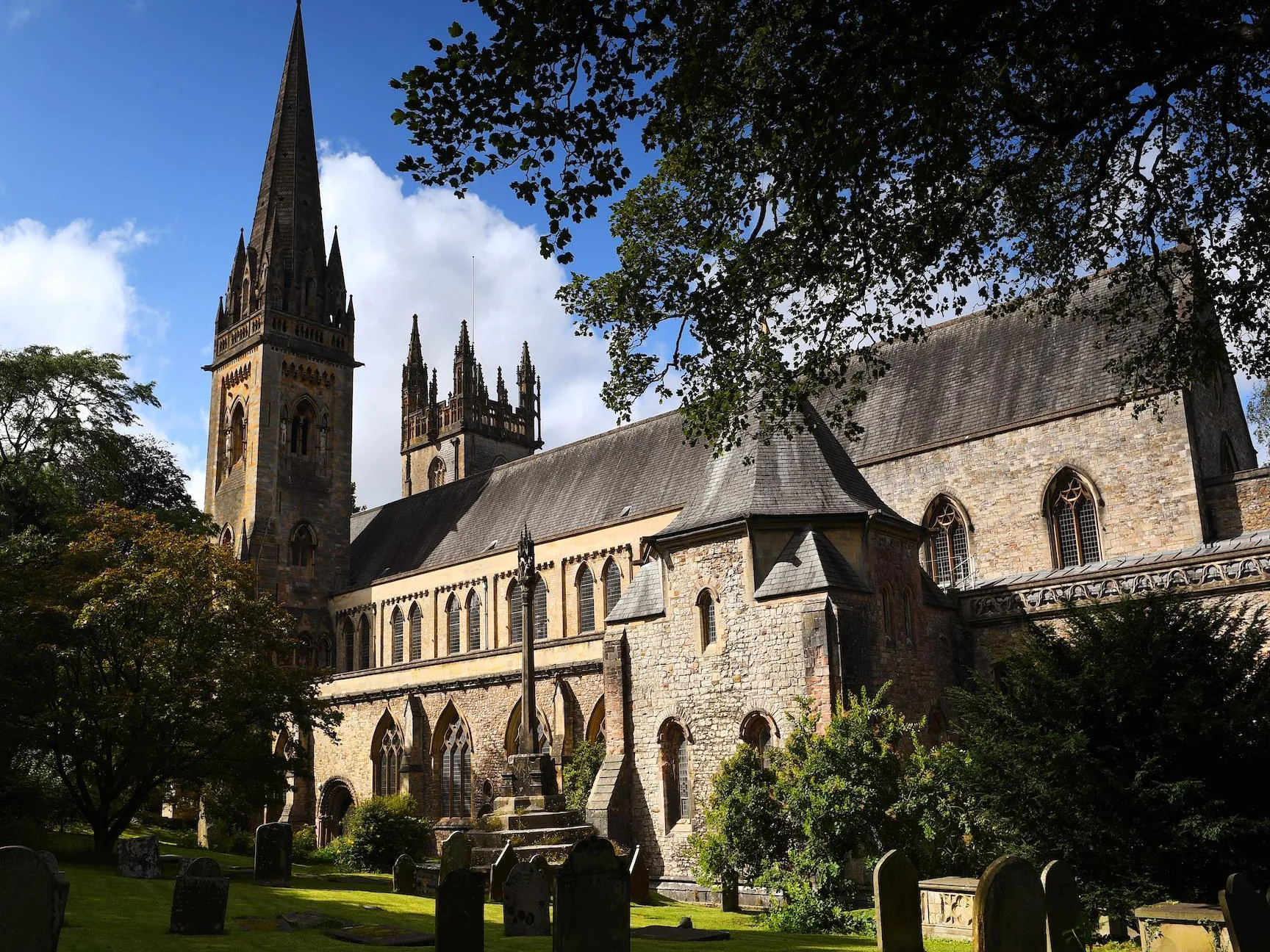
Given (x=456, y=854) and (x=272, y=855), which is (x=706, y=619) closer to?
(x=456, y=854)

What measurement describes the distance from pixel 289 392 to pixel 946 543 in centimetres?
3243

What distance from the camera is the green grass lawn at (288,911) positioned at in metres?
12.7

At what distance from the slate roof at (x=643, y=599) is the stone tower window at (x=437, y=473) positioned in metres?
39.0

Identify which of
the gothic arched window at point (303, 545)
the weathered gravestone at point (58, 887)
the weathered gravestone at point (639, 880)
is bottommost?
the weathered gravestone at point (639, 880)

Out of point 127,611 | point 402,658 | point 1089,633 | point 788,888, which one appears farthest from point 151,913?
point 402,658

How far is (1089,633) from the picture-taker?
50.0ft

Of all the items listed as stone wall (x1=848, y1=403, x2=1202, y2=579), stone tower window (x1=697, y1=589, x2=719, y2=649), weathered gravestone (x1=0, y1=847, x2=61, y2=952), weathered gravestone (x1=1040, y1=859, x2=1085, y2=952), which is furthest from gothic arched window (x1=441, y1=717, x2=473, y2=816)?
weathered gravestone (x1=1040, y1=859, x2=1085, y2=952)

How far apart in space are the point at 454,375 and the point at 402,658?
22469 millimetres

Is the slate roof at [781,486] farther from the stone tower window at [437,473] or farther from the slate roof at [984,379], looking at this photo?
the stone tower window at [437,473]

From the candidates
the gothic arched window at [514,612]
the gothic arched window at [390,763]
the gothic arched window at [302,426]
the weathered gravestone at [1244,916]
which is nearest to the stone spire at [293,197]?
the gothic arched window at [302,426]

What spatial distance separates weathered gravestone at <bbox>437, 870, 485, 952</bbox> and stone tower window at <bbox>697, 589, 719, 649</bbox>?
458 inches

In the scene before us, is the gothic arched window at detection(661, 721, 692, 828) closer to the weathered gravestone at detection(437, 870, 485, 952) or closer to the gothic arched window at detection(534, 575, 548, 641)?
the weathered gravestone at detection(437, 870, 485, 952)

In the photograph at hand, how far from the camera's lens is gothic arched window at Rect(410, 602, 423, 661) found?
149ft

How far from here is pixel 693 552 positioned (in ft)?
78.3
